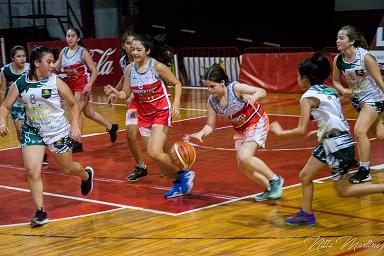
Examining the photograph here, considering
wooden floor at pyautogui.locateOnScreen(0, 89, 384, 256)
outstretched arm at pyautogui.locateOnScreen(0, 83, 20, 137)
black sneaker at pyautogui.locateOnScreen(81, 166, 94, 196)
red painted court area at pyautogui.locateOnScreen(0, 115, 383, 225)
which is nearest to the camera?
wooden floor at pyautogui.locateOnScreen(0, 89, 384, 256)

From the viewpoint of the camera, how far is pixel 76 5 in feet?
94.7

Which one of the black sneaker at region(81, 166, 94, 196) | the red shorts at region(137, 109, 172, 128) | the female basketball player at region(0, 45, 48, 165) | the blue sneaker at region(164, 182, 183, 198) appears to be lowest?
the blue sneaker at region(164, 182, 183, 198)

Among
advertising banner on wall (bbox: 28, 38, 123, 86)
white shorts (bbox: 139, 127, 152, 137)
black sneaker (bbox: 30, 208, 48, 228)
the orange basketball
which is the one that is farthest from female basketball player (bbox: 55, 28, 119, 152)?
advertising banner on wall (bbox: 28, 38, 123, 86)

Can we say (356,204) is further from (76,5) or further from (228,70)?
(76,5)

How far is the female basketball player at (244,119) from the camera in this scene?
8.74 meters

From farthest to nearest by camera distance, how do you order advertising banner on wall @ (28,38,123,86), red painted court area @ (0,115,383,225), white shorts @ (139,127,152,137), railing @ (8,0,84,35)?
railing @ (8,0,84,35) → advertising banner on wall @ (28,38,123,86) → white shorts @ (139,127,152,137) → red painted court area @ (0,115,383,225)

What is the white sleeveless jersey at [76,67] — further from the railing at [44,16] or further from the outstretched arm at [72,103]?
the railing at [44,16]

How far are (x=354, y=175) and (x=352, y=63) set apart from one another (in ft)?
4.71

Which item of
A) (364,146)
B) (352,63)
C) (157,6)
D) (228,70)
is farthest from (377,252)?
(157,6)

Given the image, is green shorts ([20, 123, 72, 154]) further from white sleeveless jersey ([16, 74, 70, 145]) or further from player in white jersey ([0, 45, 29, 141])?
player in white jersey ([0, 45, 29, 141])

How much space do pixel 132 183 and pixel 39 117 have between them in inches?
92.8

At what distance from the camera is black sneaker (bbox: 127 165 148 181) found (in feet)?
→ 34.8

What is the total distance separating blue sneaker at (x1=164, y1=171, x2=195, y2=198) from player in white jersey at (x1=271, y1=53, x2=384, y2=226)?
218cm

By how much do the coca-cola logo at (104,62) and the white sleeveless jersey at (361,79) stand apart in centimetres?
1525
